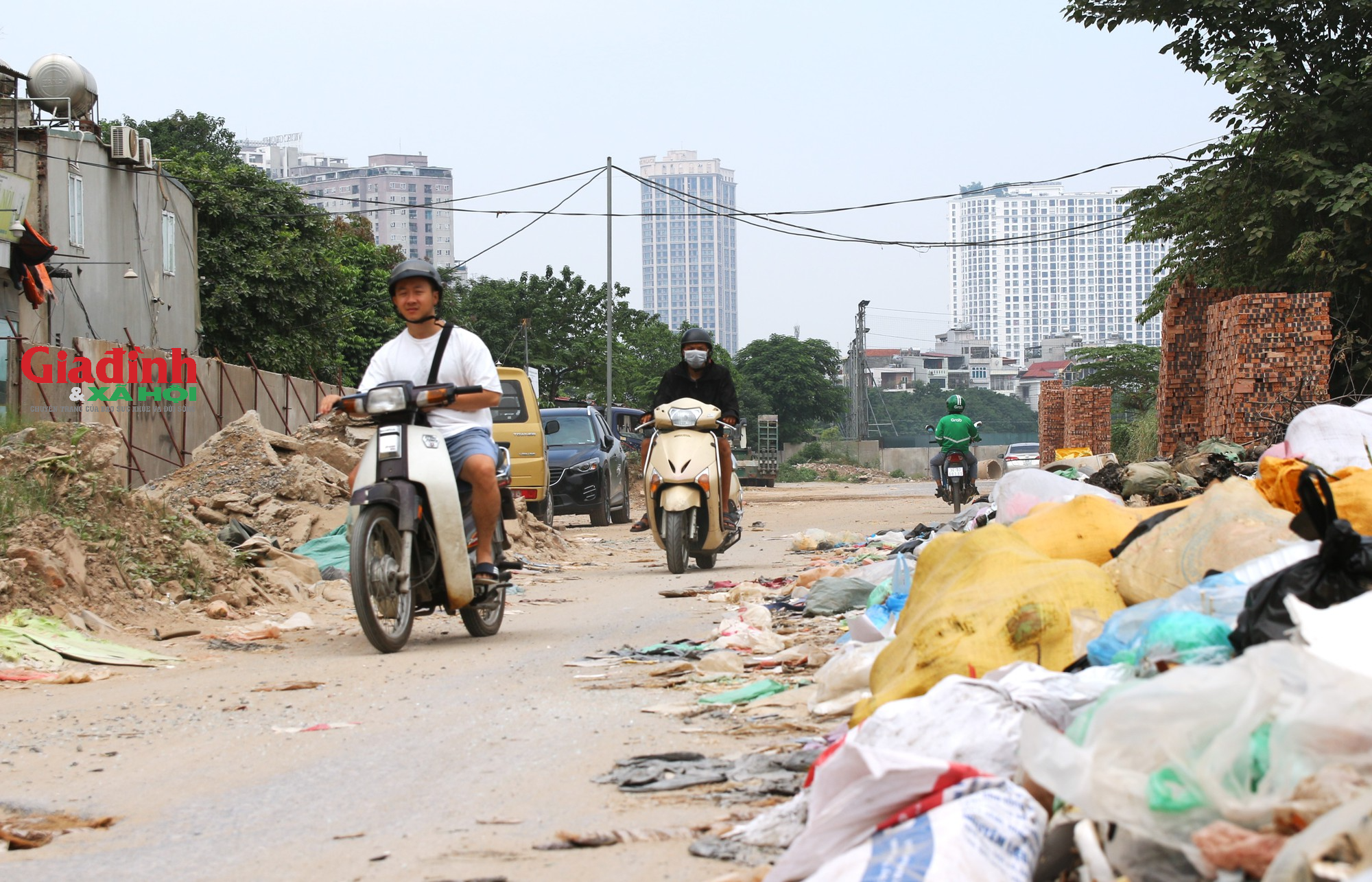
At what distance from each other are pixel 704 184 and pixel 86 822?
536 feet

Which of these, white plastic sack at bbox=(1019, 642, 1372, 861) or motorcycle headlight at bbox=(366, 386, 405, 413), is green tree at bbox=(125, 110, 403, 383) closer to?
motorcycle headlight at bbox=(366, 386, 405, 413)

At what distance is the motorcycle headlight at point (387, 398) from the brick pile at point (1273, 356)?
9405mm

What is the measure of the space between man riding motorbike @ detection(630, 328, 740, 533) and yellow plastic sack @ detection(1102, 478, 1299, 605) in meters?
5.87

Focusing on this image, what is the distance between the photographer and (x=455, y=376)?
646 cm

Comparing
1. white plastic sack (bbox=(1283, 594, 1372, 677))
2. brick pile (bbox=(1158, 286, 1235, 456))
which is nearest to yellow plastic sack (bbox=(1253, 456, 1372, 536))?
white plastic sack (bbox=(1283, 594, 1372, 677))

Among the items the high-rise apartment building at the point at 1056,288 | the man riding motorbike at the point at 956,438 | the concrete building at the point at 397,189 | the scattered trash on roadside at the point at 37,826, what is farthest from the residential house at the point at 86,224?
the high-rise apartment building at the point at 1056,288

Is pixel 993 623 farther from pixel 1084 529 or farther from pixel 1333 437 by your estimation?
pixel 1333 437

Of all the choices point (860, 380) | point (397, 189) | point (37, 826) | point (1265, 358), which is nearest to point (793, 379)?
point (860, 380)

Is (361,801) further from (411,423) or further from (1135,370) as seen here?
(1135,370)

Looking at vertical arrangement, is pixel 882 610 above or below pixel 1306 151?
below

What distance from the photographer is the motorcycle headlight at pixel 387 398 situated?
6.08 m

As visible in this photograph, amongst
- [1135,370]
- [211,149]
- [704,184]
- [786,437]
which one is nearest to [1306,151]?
[1135,370]

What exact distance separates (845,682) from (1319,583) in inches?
61.2

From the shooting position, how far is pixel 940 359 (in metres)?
144
